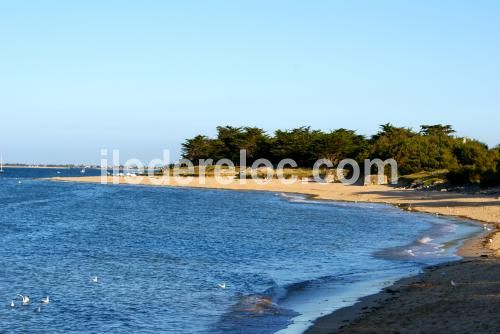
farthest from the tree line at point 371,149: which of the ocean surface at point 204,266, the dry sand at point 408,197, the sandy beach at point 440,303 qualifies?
the sandy beach at point 440,303

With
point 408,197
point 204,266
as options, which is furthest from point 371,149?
point 204,266

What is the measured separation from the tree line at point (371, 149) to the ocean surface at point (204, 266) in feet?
100

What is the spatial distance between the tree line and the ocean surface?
30.6 metres

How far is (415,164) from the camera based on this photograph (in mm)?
93938

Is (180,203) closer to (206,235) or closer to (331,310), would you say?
(206,235)

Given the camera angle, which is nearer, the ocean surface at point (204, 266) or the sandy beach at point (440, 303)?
the sandy beach at point (440, 303)

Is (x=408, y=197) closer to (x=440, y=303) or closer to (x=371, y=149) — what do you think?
(x=371, y=149)

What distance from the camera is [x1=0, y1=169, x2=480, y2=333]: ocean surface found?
17.8 metres

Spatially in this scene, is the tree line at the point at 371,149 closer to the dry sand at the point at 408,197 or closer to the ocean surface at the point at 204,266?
the dry sand at the point at 408,197

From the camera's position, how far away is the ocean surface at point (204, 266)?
17.8 m

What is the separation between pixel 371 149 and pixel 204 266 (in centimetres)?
8523

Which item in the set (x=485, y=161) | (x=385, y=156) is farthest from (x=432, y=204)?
(x=385, y=156)

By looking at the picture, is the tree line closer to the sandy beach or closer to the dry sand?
the dry sand

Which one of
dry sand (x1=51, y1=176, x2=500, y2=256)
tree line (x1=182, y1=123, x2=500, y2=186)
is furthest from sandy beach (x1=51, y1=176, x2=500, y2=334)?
tree line (x1=182, y1=123, x2=500, y2=186)
